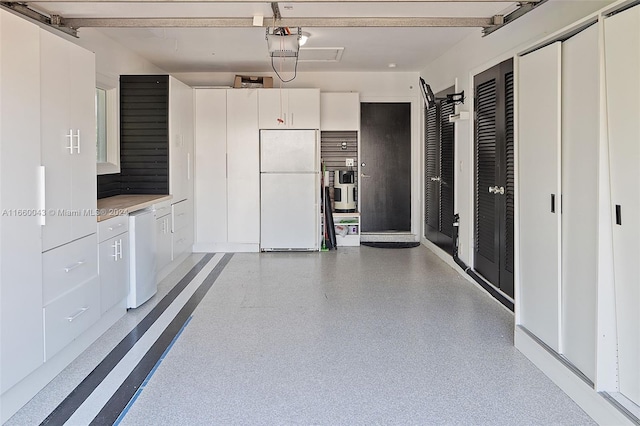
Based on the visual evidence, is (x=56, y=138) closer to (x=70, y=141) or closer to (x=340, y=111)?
(x=70, y=141)

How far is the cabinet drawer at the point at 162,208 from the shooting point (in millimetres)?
5165

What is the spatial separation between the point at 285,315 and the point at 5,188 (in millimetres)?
2262

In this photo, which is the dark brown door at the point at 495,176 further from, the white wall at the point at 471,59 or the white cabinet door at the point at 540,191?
the white cabinet door at the point at 540,191

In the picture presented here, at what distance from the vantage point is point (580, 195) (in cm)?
257

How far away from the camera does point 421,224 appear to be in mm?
7586

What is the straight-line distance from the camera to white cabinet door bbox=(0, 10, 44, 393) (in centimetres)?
243

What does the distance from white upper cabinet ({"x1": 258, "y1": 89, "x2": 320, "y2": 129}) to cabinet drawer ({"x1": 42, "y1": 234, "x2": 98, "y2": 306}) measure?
3.76 m

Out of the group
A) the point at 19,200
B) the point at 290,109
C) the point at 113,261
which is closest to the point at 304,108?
the point at 290,109

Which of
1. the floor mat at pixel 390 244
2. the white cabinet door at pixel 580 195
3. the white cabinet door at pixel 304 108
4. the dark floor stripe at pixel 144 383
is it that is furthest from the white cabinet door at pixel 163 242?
the white cabinet door at pixel 580 195

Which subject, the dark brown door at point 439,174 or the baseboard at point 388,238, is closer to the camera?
the dark brown door at point 439,174

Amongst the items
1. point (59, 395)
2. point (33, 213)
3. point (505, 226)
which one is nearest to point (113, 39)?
point (33, 213)

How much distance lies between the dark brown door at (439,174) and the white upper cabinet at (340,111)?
1.00 m

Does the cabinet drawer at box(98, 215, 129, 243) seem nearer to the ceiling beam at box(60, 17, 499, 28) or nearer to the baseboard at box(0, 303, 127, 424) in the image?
the baseboard at box(0, 303, 127, 424)

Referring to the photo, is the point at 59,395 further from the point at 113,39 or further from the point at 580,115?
the point at 113,39
